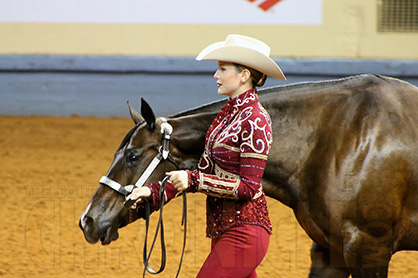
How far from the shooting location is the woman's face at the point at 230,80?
296cm

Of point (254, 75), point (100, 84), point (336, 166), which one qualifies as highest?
point (254, 75)

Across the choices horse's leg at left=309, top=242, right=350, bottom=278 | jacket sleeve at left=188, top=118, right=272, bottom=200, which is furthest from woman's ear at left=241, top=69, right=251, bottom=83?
horse's leg at left=309, top=242, right=350, bottom=278

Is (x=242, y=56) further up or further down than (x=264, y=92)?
further up

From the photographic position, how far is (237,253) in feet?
9.50

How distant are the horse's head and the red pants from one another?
51 centimetres

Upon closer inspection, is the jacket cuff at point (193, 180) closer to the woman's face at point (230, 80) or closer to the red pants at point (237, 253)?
the red pants at point (237, 253)

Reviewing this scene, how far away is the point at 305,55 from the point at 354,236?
22.2ft

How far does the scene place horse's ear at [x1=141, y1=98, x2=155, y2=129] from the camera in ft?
10.1

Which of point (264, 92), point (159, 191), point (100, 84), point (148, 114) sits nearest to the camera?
point (159, 191)

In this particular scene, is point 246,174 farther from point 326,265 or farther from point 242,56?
point 326,265

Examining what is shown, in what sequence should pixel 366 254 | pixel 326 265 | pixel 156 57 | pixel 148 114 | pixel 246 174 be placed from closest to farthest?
pixel 246 174, pixel 148 114, pixel 366 254, pixel 326 265, pixel 156 57

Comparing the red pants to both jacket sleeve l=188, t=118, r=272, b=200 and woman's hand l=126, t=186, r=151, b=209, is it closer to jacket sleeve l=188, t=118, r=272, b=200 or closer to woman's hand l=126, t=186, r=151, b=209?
jacket sleeve l=188, t=118, r=272, b=200

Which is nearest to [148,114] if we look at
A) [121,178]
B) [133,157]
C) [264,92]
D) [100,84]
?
[133,157]

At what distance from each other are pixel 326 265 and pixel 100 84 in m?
7.08
